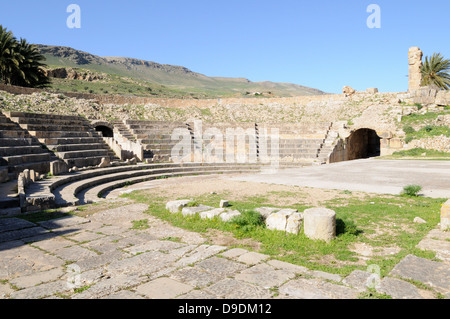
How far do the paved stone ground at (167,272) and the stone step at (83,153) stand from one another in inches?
310

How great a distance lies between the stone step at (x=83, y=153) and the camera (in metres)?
13.0

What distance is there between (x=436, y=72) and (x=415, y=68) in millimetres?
3605

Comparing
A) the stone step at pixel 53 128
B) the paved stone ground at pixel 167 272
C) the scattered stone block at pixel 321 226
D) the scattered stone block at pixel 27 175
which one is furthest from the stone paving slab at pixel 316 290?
the stone step at pixel 53 128

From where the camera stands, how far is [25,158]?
36.3 ft

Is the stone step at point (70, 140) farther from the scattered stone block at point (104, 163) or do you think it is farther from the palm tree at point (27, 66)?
the palm tree at point (27, 66)

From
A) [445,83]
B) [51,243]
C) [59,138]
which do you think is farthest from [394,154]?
[51,243]

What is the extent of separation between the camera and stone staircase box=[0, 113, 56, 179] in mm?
10328

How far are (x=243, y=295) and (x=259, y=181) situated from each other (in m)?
9.13

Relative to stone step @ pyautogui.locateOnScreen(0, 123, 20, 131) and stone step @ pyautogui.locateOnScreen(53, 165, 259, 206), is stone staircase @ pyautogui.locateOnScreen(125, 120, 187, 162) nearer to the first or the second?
stone step @ pyautogui.locateOnScreen(53, 165, 259, 206)

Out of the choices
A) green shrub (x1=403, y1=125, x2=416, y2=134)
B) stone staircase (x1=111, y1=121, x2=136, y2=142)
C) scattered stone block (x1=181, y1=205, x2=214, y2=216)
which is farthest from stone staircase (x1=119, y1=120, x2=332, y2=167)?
scattered stone block (x1=181, y1=205, x2=214, y2=216)

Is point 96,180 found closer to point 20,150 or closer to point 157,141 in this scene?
point 20,150

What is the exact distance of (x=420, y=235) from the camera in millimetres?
5301

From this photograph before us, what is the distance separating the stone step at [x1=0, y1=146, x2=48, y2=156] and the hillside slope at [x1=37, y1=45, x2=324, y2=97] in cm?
6777

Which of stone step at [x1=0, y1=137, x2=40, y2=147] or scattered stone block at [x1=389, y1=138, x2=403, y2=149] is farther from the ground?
stone step at [x1=0, y1=137, x2=40, y2=147]
